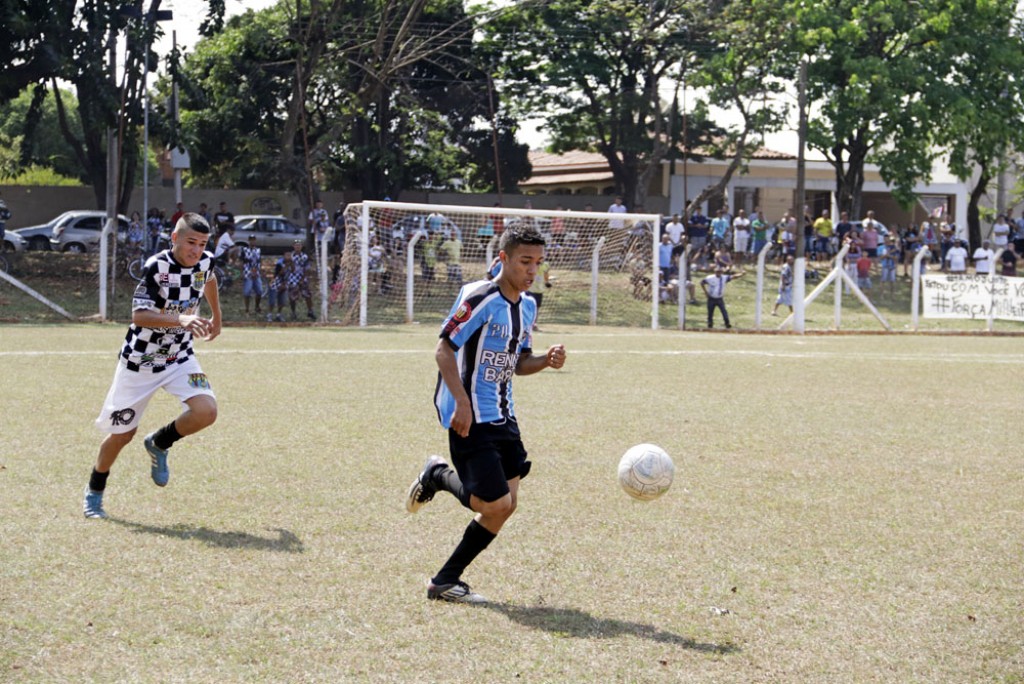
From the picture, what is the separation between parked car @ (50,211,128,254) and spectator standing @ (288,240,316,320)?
15.5m

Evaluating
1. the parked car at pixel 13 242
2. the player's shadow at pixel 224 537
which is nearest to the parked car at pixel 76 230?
the parked car at pixel 13 242

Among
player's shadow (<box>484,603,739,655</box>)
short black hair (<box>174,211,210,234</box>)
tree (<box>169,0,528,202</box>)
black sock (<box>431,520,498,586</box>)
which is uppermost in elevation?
tree (<box>169,0,528,202</box>)

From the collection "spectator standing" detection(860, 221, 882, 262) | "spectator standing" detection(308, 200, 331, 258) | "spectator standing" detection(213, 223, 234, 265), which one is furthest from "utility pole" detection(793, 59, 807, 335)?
"spectator standing" detection(213, 223, 234, 265)

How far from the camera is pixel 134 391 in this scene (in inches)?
289

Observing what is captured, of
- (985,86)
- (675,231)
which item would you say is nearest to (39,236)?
(675,231)

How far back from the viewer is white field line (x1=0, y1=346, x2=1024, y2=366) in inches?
659

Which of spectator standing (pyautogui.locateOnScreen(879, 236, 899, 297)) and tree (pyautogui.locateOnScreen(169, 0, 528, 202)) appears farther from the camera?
tree (pyautogui.locateOnScreen(169, 0, 528, 202))

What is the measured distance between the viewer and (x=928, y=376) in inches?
643

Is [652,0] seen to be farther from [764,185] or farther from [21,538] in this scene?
[21,538]

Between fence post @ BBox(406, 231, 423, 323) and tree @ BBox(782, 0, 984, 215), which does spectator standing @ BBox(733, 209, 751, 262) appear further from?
fence post @ BBox(406, 231, 423, 323)

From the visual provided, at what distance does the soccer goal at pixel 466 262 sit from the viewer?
82.2 feet

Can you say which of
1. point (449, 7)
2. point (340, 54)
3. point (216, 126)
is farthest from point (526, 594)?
point (216, 126)

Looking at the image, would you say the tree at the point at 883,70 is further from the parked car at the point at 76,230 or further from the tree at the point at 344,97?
the parked car at the point at 76,230

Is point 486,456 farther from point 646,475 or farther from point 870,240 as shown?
point 870,240
